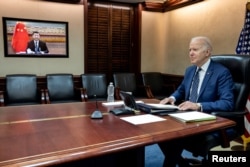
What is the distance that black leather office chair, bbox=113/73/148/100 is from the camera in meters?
4.29

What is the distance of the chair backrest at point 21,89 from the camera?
11.9 ft

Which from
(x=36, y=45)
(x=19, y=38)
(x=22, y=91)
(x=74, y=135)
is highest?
(x=19, y=38)

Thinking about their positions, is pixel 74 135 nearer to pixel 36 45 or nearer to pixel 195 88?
pixel 195 88

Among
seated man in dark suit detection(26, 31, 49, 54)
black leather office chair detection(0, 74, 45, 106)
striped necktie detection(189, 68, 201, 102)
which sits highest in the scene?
seated man in dark suit detection(26, 31, 49, 54)

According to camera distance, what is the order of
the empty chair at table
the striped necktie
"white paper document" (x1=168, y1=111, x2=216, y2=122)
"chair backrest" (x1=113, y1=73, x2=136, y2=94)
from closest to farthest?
1. "white paper document" (x1=168, y1=111, x2=216, y2=122)
2. the striped necktie
3. the empty chair at table
4. "chair backrest" (x1=113, y1=73, x2=136, y2=94)

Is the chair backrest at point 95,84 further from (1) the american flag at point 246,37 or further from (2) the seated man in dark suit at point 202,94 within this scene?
(1) the american flag at point 246,37

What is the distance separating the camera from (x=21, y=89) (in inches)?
146

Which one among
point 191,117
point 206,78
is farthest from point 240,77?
point 191,117

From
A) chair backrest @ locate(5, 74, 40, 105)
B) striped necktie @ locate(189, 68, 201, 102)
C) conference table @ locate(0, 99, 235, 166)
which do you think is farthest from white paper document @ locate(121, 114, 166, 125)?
chair backrest @ locate(5, 74, 40, 105)

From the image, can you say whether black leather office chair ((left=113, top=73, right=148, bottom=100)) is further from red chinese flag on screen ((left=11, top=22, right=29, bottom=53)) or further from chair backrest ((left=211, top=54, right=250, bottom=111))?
chair backrest ((left=211, top=54, right=250, bottom=111))

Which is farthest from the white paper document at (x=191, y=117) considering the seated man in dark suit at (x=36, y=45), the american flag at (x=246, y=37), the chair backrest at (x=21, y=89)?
the seated man in dark suit at (x=36, y=45)

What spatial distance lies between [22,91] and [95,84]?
1.18 m

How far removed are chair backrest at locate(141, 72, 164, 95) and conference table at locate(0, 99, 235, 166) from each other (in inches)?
110

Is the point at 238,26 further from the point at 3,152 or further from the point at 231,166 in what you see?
the point at 3,152
